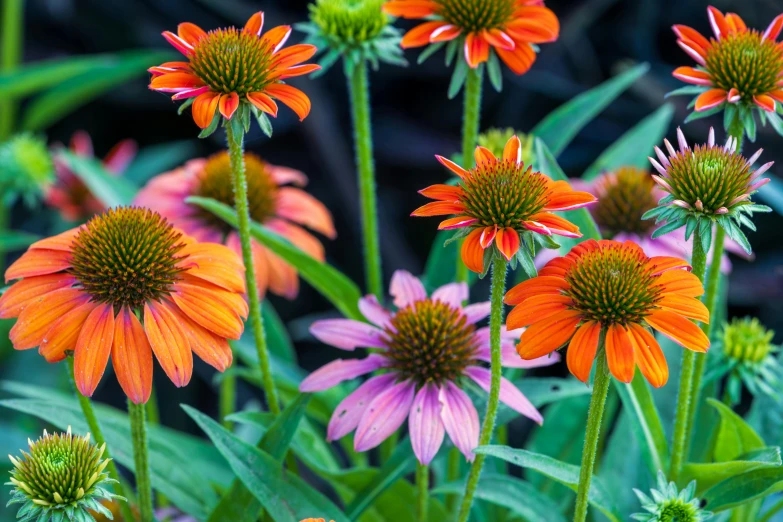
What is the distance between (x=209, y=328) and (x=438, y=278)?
0.58 metres

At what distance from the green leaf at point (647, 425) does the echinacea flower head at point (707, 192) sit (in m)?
0.28

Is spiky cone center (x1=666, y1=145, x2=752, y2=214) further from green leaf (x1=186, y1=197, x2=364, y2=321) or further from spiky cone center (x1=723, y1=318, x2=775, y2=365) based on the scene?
green leaf (x1=186, y1=197, x2=364, y2=321)

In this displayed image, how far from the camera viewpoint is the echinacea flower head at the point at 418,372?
3.14ft

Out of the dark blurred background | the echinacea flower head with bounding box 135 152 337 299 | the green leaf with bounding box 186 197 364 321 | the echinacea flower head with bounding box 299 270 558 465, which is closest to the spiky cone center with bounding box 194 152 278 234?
the echinacea flower head with bounding box 135 152 337 299

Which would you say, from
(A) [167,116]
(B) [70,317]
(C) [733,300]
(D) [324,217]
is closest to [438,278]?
(D) [324,217]

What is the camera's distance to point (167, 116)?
2.67 metres

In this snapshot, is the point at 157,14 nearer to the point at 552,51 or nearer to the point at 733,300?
the point at 552,51

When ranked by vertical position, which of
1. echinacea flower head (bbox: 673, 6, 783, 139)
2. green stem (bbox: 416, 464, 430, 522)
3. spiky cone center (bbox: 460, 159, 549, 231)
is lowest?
green stem (bbox: 416, 464, 430, 522)

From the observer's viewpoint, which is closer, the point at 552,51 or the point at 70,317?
the point at 70,317

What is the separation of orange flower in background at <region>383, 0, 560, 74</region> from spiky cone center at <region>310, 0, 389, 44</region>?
0.10m

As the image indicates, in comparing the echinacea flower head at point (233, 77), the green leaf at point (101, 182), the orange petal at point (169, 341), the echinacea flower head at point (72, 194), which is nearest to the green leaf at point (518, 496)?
the orange petal at point (169, 341)

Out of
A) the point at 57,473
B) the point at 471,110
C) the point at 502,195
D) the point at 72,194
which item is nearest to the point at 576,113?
the point at 471,110

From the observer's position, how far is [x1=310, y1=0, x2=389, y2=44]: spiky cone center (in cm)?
122

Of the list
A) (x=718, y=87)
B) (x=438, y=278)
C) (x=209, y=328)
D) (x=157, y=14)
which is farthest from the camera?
Answer: (x=157, y=14)
